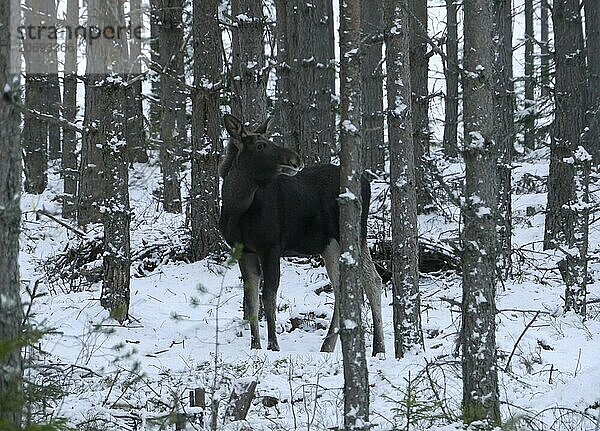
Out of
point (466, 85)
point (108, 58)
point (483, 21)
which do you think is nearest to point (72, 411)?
point (466, 85)

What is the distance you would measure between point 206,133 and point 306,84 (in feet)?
9.48

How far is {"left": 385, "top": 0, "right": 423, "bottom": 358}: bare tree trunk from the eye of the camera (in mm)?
8641

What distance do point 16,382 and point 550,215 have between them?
41.2ft

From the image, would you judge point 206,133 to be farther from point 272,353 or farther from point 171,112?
point 171,112

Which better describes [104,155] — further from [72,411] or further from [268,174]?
[72,411]

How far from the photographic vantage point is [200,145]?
45.8 feet


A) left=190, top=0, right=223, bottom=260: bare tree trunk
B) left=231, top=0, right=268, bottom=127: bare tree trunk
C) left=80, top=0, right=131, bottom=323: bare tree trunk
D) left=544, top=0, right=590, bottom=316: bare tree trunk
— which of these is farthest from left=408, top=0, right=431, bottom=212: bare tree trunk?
left=80, top=0, right=131, bottom=323: bare tree trunk

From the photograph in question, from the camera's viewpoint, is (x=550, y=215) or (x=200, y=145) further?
(x=550, y=215)

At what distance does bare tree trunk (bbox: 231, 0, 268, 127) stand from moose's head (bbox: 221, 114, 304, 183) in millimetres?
1524

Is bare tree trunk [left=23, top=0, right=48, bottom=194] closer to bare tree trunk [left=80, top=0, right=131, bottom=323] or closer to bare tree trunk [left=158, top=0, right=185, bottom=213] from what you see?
bare tree trunk [left=158, top=0, right=185, bottom=213]

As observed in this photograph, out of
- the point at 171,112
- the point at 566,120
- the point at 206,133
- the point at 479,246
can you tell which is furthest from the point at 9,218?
the point at 171,112

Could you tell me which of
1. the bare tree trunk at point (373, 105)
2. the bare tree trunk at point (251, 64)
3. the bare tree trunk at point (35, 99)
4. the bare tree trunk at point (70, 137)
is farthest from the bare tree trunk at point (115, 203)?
the bare tree trunk at point (70, 137)

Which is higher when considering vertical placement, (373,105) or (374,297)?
(373,105)

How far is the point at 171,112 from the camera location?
80.6 feet
